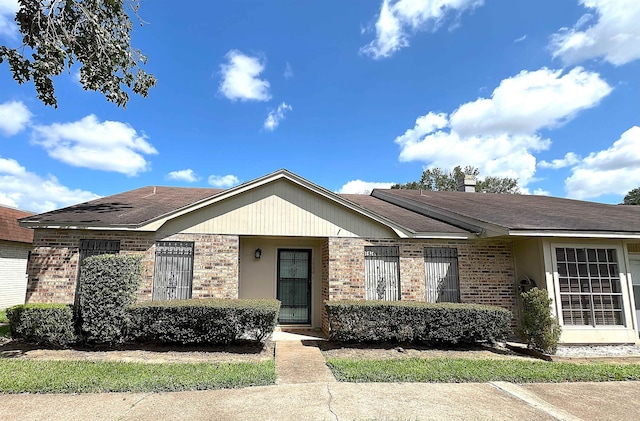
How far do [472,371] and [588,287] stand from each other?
481cm

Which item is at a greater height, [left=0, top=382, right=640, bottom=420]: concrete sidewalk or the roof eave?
the roof eave

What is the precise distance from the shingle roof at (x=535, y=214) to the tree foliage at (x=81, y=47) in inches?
391

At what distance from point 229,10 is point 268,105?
511 cm

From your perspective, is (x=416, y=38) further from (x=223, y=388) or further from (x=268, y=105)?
(x=223, y=388)

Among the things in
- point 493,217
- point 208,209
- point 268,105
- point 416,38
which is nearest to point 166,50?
point 268,105

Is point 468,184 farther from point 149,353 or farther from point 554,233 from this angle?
point 149,353

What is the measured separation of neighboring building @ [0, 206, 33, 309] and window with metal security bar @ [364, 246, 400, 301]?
48.5 ft

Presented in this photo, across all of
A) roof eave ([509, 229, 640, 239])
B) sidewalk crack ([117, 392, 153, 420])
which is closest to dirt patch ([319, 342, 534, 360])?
roof eave ([509, 229, 640, 239])

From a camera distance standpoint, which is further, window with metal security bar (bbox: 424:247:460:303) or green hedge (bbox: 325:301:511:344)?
window with metal security bar (bbox: 424:247:460:303)

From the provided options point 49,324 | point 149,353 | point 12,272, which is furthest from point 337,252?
point 12,272

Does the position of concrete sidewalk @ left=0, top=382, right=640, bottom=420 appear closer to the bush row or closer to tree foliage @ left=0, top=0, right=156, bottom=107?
the bush row

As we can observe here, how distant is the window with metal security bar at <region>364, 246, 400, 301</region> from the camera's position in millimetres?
8977

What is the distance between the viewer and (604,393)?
5.09 metres

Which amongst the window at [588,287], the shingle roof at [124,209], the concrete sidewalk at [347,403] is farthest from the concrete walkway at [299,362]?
the window at [588,287]
